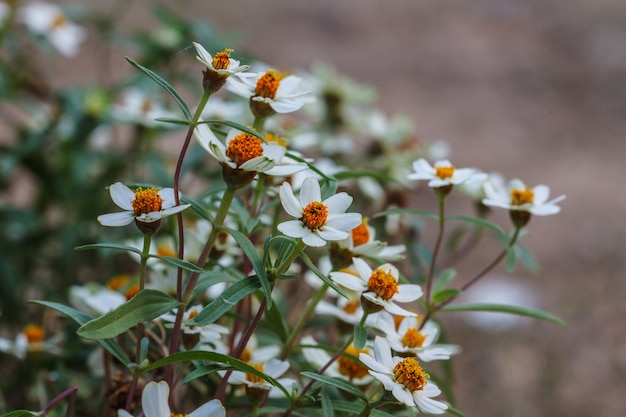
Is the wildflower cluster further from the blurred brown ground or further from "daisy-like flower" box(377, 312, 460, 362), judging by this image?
the blurred brown ground

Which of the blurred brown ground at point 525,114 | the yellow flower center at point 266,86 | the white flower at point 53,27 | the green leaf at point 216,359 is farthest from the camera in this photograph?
the blurred brown ground at point 525,114

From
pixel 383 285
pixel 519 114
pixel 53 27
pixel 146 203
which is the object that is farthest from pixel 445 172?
pixel 519 114

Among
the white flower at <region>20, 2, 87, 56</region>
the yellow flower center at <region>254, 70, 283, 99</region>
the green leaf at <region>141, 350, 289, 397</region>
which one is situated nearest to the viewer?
the green leaf at <region>141, 350, 289, 397</region>

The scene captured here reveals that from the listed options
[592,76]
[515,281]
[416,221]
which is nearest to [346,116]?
[416,221]

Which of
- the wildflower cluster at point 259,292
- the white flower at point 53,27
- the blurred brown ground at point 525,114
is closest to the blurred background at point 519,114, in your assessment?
the blurred brown ground at point 525,114

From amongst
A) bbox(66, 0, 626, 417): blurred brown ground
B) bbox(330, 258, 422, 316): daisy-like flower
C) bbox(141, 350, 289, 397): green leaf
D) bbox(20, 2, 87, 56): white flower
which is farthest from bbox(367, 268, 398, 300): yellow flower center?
bbox(66, 0, 626, 417): blurred brown ground

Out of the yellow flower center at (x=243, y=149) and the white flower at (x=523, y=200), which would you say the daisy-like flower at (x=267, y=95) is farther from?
the white flower at (x=523, y=200)
